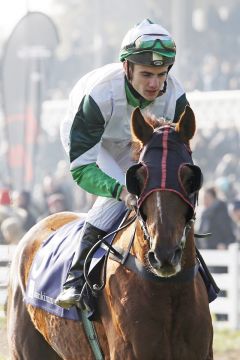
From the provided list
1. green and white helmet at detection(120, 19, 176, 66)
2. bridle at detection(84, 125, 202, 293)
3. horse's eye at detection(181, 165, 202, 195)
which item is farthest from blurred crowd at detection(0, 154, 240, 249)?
horse's eye at detection(181, 165, 202, 195)

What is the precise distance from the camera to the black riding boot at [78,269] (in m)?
6.35

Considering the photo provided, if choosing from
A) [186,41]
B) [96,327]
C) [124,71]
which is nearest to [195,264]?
[96,327]

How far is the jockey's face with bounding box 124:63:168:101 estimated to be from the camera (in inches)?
244

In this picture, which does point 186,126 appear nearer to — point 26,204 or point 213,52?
point 26,204

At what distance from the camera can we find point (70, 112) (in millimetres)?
6637

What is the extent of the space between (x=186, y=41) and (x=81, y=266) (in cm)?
2252

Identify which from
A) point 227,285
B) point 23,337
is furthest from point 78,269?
point 227,285

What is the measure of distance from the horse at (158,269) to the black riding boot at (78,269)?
20cm

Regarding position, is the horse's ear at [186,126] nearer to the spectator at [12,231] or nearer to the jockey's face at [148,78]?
the jockey's face at [148,78]

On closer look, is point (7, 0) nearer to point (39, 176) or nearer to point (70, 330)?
point (39, 176)

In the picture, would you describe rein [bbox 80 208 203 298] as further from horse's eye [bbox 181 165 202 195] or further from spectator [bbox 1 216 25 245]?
spectator [bbox 1 216 25 245]

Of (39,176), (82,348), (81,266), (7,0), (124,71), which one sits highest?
(124,71)

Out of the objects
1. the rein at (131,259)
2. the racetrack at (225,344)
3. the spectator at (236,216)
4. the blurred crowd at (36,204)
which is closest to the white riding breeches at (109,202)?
the rein at (131,259)

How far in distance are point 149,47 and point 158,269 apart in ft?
4.59
